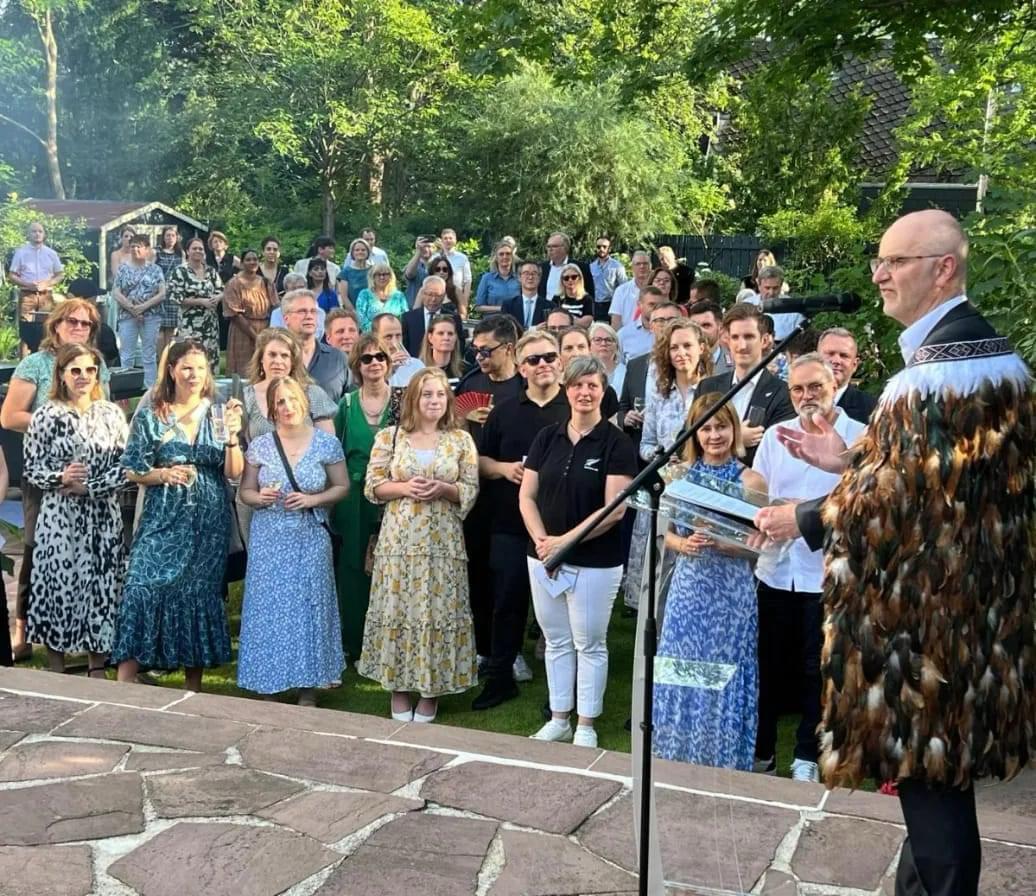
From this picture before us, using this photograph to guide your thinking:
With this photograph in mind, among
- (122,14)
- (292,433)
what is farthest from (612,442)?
(122,14)

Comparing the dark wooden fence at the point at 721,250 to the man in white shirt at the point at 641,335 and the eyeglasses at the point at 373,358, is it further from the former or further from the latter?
the eyeglasses at the point at 373,358

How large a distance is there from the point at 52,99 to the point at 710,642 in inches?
1538

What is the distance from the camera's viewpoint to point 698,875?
4.18 metres

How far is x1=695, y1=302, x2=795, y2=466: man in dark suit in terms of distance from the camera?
22.9ft

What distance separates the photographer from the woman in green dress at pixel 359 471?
302 inches

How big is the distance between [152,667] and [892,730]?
4417 millimetres

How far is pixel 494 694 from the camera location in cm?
718

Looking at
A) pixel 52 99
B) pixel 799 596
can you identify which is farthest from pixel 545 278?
pixel 52 99

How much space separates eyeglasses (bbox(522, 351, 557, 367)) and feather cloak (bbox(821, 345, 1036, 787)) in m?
3.60

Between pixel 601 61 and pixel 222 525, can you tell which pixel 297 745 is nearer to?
pixel 222 525

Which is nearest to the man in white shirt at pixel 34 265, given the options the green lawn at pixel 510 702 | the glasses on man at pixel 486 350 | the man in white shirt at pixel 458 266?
the man in white shirt at pixel 458 266

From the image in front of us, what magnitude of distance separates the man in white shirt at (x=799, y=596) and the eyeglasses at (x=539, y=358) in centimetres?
155

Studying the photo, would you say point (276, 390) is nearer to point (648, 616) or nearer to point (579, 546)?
point (579, 546)

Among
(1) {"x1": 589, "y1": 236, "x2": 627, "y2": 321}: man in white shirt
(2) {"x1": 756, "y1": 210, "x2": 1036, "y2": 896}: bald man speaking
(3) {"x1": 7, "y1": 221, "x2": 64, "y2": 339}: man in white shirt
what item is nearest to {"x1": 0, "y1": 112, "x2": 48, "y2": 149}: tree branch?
(3) {"x1": 7, "y1": 221, "x2": 64, "y2": 339}: man in white shirt
